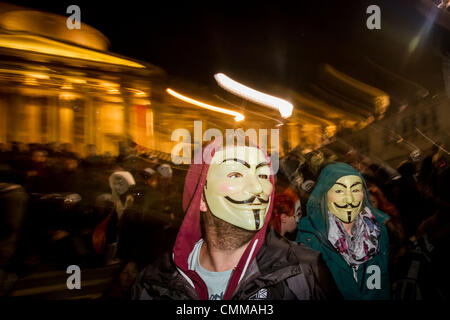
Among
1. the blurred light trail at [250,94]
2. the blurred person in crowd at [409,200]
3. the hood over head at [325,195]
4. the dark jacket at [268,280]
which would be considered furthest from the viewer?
the blurred person in crowd at [409,200]

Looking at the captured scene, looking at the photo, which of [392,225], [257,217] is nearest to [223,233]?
[257,217]

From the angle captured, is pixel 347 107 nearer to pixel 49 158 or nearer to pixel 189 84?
pixel 189 84

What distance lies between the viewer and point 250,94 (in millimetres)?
2424

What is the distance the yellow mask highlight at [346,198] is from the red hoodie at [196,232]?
72 centimetres

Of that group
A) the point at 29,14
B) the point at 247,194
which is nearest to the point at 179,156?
the point at 247,194

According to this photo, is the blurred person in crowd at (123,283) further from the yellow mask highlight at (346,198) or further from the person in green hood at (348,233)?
the yellow mask highlight at (346,198)

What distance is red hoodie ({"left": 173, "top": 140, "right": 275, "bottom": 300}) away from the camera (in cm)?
209

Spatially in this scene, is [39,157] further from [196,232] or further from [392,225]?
[392,225]

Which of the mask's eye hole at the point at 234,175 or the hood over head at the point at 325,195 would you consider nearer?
the mask's eye hole at the point at 234,175

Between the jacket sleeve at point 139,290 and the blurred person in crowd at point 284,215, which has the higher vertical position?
the blurred person in crowd at point 284,215

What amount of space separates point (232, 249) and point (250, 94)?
1.24m

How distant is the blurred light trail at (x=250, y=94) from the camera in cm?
241

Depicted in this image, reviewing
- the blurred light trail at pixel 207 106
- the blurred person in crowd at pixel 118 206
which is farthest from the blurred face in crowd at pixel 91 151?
the blurred light trail at pixel 207 106

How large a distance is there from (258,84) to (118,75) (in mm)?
1133
